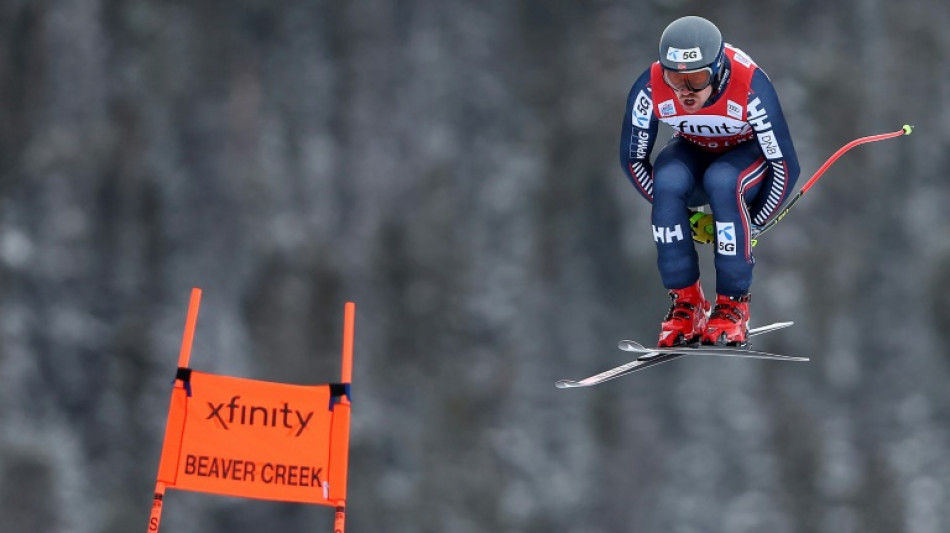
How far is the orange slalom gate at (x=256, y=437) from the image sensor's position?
22.2ft

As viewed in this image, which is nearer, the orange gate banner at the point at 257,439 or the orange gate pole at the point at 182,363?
the orange gate pole at the point at 182,363

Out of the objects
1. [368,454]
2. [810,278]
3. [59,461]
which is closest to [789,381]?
[810,278]

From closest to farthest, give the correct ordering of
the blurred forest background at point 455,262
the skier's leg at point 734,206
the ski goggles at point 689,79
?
the ski goggles at point 689,79 → the skier's leg at point 734,206 → the blurred forest background at point 455,262

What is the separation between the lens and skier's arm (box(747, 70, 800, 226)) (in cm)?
661

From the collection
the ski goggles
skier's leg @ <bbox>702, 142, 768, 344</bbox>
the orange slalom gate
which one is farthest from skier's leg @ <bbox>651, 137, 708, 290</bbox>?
the orange slalom gate

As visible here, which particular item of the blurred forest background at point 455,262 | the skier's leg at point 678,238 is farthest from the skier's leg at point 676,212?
the blurred forest background at point 455,262

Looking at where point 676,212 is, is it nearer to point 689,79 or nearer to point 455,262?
point 689,79

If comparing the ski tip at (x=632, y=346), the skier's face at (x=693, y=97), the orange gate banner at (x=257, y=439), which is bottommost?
the orange gate banner at (x=257, y=439)

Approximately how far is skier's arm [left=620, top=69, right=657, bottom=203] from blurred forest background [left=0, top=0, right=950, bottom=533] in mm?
3953

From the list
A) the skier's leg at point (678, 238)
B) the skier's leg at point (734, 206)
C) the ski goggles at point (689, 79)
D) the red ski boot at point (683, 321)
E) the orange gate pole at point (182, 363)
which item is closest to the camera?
the ski goggles at point (689, 79)

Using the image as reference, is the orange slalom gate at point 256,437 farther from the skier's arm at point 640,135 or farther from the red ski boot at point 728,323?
the red ski boot at point 728,323

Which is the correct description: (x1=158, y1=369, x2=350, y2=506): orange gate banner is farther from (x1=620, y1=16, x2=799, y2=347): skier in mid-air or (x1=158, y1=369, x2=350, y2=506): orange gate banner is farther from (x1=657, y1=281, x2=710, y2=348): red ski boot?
(x1=620, y1=16, x2=799, y2=347): skier in mid-air

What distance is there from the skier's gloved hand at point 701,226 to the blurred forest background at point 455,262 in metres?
3.89

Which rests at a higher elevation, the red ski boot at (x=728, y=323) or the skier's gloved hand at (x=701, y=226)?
the skier's gloved hand at (x=701, y=226)
